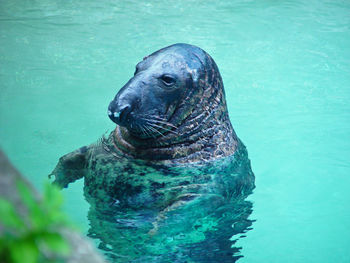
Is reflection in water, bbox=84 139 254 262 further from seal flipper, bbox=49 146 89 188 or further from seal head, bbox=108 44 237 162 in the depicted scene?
seal flipper, bbox=49 146 89 188

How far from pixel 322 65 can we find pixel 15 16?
9365mm

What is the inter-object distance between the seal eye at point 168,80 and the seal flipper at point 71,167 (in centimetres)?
120

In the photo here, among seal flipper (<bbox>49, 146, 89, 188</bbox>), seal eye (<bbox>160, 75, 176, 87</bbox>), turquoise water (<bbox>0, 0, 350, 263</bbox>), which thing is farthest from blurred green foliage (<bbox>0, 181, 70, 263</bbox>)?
turquoise water (<bbox>0, 0, 350, 263</bbox>)

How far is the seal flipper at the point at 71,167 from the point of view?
4.69 meters

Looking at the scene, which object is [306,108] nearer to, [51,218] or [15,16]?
[15,16]

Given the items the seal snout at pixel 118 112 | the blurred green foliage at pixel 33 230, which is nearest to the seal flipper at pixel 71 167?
the seal snout at pixel 118 112

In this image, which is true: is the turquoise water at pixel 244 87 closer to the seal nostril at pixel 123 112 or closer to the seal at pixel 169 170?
the seal at pixel 169 170

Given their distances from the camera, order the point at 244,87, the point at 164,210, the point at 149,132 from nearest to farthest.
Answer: the point at 164,210, the point at 149,132, the point at 244,87

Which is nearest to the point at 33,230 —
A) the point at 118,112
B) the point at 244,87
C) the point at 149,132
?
the point at 118,112

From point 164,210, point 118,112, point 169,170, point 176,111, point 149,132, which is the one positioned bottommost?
point 164,210

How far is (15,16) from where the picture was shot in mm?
13508

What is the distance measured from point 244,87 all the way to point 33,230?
10458mm

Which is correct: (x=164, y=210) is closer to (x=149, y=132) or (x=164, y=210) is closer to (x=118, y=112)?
(x=149, y=132)

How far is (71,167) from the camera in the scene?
4.78 meters
